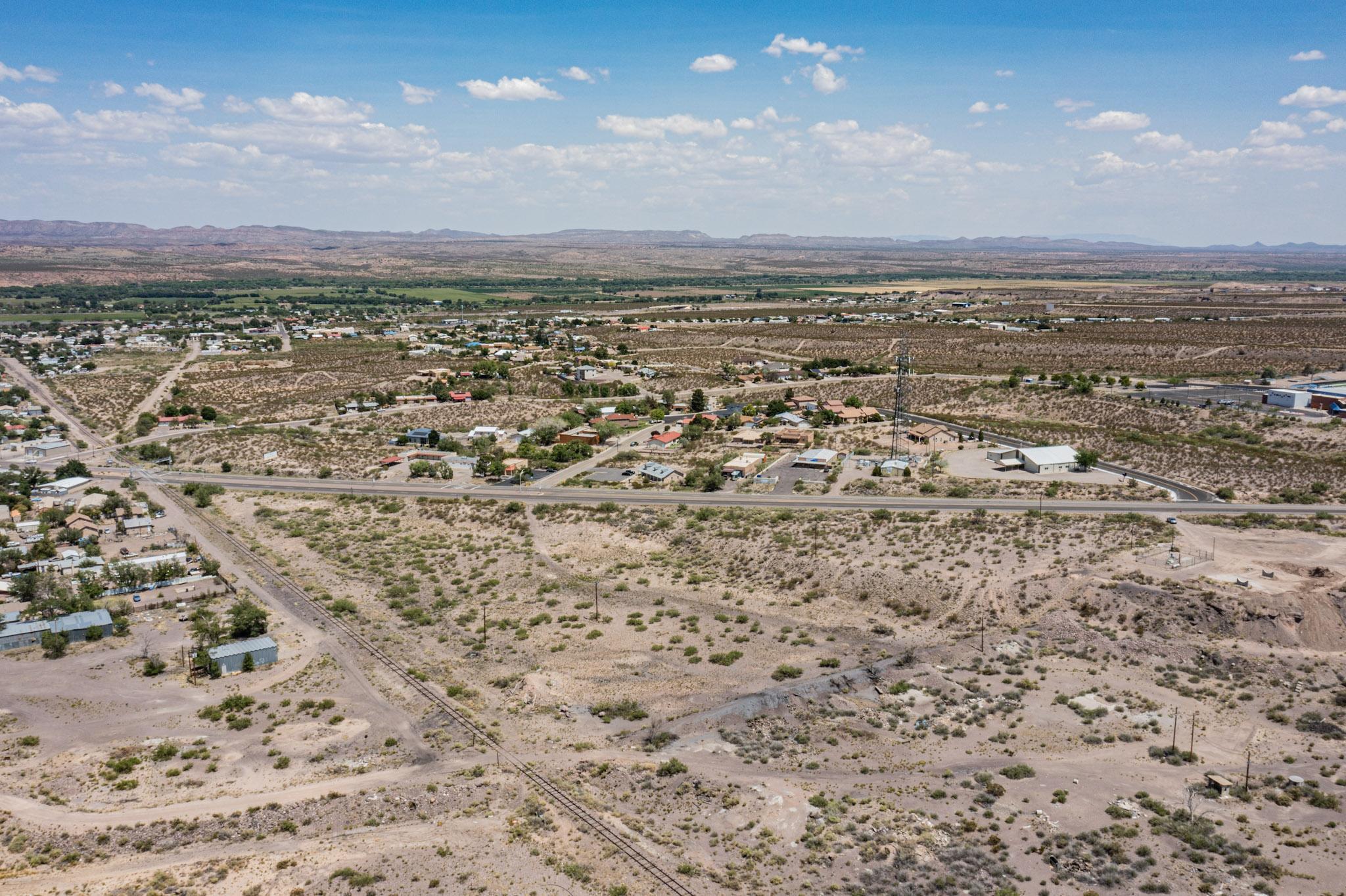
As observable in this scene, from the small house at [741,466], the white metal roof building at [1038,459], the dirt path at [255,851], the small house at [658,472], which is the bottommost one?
the dirt path at [255,851]

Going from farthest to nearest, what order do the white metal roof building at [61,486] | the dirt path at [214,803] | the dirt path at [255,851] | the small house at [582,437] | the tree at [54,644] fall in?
1. the small house at [582,437]
2. the white metal roof building at [61,486]
3. the tree at [54,644]
4. the dirt path at [214,803]
5. the dirt path at [255,851]

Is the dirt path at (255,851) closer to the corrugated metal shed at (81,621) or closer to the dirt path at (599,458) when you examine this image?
the corrugated metal shed at (81,621)

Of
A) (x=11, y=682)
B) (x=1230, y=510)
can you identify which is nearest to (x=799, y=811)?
(x=11, y=682)

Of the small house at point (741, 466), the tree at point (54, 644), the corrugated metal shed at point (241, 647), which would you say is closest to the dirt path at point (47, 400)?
the tree at point (54, 644)

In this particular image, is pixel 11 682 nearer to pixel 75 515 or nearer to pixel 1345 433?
pixel 75 515

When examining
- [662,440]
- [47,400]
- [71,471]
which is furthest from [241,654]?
[47,400]
